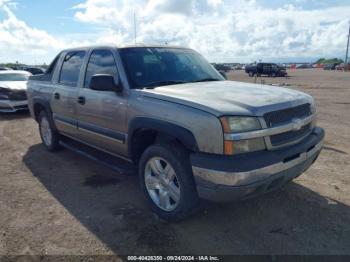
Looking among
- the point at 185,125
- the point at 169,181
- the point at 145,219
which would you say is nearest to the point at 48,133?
the point at 145,219

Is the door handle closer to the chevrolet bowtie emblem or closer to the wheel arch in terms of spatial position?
the wheel arch

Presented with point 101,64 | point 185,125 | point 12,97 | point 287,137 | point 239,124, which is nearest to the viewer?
point 239,124

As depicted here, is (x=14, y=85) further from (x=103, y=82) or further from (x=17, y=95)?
(x=103, y=82)

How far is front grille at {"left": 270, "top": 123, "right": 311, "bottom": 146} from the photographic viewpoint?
10.2ft

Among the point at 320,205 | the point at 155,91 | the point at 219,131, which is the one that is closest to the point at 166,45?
the point at 155,91

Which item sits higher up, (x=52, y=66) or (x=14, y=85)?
(x=52, y=66)

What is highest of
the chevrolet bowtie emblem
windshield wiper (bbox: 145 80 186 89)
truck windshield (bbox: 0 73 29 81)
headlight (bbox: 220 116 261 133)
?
windshield wiper (bbox: 145 80 186 89)

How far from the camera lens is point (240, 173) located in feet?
9.24

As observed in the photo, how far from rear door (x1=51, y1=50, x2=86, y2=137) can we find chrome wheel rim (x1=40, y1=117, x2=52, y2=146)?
0.61m

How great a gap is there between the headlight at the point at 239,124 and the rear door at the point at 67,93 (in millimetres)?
2802

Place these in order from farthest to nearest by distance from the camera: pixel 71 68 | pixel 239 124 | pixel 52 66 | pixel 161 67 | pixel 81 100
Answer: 1. pixel 52 66
2. pixel 71 68
3. pixel 81 100
4. pixel 161 67
5. pixel 239 124

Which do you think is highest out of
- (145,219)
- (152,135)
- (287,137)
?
(287,137)

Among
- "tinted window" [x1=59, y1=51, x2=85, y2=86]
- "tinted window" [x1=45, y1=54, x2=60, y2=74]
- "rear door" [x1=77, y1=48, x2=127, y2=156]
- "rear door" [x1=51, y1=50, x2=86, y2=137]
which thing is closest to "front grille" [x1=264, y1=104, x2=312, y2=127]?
"rear door" [x1=77, y1=48, x2=127, y2=156]

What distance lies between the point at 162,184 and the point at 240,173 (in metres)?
1.09
